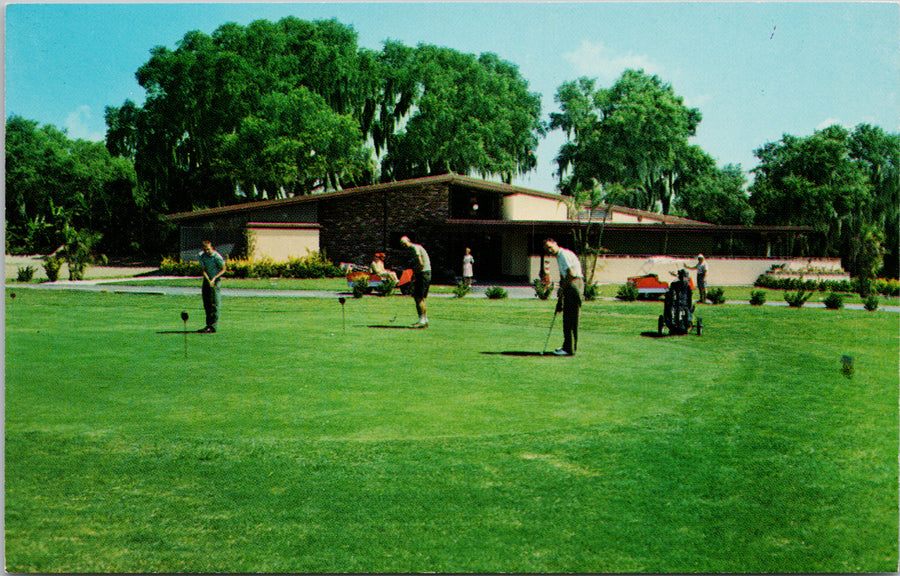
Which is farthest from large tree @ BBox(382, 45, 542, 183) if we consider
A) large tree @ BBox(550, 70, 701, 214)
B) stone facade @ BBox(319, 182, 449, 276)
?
stone facade @ BBox(319, 182, 449, 276)

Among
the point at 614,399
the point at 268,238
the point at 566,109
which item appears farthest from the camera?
the point at 268,238

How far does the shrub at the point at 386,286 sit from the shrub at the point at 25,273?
8.94 metres

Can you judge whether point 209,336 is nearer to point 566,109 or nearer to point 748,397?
point 566,109

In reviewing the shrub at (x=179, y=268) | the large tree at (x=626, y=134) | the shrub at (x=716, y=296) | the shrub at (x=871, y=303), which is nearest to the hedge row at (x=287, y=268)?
the shrub at (x=179, y=268)

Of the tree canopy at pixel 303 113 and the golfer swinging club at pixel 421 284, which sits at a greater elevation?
the tree canopy at pixel 303 113

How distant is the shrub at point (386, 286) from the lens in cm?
1603

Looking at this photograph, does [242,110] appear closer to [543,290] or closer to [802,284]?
[543,290]

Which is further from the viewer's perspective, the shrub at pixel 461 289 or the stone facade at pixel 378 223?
the stone facade at pixel 378 223

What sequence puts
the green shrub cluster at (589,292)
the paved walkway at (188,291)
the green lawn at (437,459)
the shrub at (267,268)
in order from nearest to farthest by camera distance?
the green lawn at (437,459) < the paved walkway at (188,291) < the shrub at (267,268) < the green shrub cluster at (589,292)


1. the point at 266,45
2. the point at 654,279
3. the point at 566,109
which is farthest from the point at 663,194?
the point at 266,45

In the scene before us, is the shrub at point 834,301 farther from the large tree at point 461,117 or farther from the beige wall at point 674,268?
the large tree at point 461,117

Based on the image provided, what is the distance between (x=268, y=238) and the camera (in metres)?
14.7

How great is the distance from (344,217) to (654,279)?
8.64 meters

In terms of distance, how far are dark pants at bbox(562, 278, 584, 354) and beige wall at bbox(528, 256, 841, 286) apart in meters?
11.9
